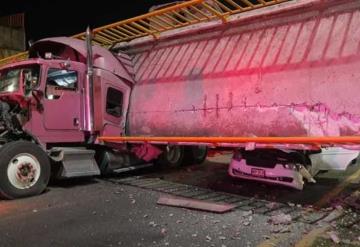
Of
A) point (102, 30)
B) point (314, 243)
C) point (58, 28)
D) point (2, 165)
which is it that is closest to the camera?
point (314, 243)

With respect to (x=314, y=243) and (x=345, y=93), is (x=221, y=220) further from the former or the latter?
(x=345, y=93)

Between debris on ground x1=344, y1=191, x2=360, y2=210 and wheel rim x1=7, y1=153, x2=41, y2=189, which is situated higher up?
wheel rim x1=7, y1=153, x2=41, y2=189

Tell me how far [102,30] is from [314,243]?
5272 mm

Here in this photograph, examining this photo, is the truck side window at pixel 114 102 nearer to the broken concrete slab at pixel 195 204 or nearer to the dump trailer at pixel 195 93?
the dump trailer at pixel 195 93

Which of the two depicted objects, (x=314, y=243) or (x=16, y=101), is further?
(x=16, y=101)

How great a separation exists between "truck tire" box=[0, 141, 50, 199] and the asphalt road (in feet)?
0.54

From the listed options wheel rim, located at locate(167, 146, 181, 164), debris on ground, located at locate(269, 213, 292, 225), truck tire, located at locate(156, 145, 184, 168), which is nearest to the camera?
debris on ground, located at locate(269, 213, 292, 225)

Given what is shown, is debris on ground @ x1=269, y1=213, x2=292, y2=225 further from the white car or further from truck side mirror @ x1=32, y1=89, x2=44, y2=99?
truck side mirror @ x1=32, y1=89, x2=44, y2=99

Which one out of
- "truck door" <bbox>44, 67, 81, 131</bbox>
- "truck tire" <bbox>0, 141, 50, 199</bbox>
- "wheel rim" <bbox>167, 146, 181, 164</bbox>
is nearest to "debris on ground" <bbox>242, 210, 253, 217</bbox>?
"truck tire" <bbox>0, 141, 50, 199</bbox>

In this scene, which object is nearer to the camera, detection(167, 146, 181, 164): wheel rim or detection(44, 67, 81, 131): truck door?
detection(44, 67, 81, 131): truck door

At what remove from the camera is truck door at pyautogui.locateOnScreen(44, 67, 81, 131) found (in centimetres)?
761

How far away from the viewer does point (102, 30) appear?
→ 7914 mm

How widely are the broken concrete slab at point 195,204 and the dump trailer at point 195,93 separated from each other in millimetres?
822

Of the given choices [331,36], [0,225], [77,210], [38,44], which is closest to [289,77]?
[331,36]
